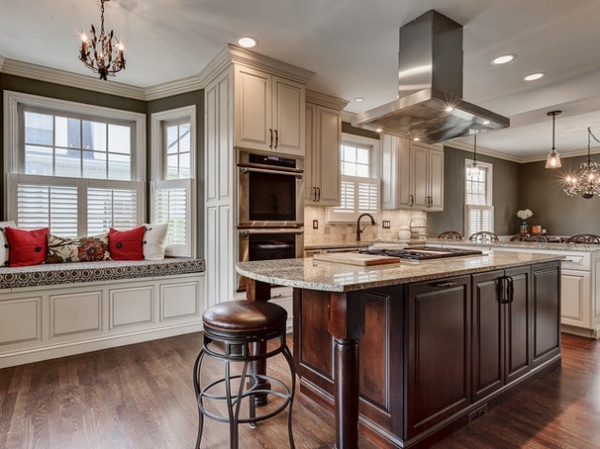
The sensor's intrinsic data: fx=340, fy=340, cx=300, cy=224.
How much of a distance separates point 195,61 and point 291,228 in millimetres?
1896

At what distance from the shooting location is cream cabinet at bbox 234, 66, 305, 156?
3.15 metres

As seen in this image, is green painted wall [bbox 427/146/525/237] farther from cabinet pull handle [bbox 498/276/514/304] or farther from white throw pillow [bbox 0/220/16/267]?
white throw pillow [bbox 0/220/16/267]

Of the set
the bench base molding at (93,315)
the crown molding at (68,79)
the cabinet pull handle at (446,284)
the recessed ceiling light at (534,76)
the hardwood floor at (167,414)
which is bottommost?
the hardwood floor at (167,414)

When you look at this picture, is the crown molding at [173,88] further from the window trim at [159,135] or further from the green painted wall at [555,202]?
the green painted wall at [555,202]

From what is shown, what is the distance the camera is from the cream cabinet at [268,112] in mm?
Result: 3150

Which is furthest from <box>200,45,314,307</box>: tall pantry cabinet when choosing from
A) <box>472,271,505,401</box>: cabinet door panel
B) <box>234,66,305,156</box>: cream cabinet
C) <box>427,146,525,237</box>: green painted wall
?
<box>427,146,525,237</box>: green painted wall

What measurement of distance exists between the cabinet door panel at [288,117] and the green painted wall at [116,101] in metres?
0.88

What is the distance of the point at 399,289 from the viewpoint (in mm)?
1582

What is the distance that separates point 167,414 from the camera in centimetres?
199

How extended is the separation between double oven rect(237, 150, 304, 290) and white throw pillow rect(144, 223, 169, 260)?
3.32ft

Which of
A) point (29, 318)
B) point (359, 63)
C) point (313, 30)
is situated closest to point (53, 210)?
point (29, 318)

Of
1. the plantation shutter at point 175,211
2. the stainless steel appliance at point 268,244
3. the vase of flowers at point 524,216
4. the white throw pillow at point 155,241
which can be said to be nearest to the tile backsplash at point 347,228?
the stainless steel appliance at point 268,244

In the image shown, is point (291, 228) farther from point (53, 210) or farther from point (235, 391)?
point (53, 210)

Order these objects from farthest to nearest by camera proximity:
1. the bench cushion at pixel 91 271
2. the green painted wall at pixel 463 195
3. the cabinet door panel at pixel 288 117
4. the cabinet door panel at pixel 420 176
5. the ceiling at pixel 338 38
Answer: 1. the green painted wall at pixel 463 195
2. the cabinet door panel at pixel 420 176
3. the cabinet door panel at pixel 288 117
4. the bench cushion at pixel 91 271
5. the ceiling at pixel 338 38
